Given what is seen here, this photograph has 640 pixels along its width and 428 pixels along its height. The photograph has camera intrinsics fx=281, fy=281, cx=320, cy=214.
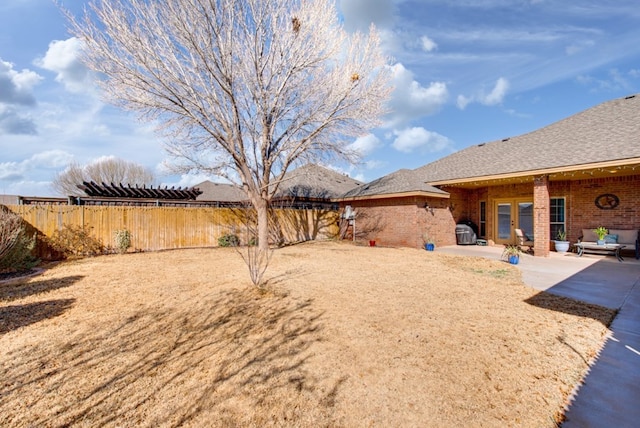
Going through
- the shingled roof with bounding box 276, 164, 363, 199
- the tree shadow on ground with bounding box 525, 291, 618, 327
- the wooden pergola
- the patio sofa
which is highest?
the shingled roof with bounding box 276, 164, 363, 199

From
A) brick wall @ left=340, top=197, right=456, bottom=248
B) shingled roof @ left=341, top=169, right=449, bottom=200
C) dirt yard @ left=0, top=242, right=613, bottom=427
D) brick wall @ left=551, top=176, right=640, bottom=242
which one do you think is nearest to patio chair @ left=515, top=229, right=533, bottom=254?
brick wall @ left=551, top=176, right=640, bottom=242

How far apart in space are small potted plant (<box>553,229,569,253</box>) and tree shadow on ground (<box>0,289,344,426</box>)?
11679 millimetres

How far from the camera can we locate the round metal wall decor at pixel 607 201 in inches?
405

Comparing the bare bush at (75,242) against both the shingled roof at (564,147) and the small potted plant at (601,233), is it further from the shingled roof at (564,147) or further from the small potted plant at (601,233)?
the small potted plant at (601,233)

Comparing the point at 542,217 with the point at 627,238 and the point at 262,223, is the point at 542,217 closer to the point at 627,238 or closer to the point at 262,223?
the point at 627,238

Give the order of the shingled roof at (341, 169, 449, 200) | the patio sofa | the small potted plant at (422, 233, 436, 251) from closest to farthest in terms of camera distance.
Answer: the patio sofa, the small potted plant at (422, 233, 436, 251), the shingled roof at (341, 169, 449, 200)

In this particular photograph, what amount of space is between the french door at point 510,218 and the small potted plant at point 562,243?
3.96ft

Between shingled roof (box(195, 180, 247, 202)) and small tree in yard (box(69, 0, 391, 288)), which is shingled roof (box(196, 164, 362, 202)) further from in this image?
shingled roof (box(195, 180, 247, 202))

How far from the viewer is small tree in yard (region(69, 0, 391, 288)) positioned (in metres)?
9.66

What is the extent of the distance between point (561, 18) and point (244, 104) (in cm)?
1194

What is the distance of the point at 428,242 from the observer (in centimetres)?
1277

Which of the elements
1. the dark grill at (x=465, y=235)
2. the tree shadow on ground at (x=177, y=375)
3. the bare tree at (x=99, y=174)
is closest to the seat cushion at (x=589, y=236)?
the dark grill at (x=465, y=235)

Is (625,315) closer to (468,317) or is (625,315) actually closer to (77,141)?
(468,317)

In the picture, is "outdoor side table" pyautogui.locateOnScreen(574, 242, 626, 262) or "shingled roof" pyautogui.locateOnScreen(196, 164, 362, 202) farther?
"shingled roof" pyautogui.locateOnScreen(196, 164, 362, 202)
